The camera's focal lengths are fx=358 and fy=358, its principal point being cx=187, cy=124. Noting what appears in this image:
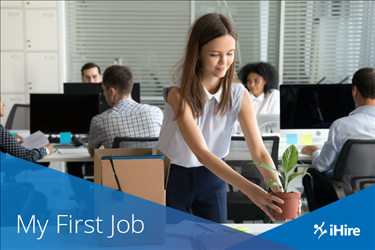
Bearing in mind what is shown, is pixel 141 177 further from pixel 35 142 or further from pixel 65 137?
pixel 65 137

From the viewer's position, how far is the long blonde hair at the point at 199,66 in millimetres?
1233

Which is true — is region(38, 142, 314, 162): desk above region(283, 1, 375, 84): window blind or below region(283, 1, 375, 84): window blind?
below

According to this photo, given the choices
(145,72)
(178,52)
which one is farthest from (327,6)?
(145,72)

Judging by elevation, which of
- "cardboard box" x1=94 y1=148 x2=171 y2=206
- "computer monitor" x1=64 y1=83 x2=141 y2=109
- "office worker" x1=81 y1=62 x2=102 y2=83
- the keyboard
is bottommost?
the keyboard

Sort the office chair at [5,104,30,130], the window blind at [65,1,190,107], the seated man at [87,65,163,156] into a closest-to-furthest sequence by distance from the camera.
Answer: the seated man at [87,65,163,156]
the office chair at [5,104,30,130]
the window blind at [65,1,190,107]

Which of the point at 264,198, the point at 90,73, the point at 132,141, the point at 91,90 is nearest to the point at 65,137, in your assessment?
the point at 91,90

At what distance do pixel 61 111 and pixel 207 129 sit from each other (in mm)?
1898

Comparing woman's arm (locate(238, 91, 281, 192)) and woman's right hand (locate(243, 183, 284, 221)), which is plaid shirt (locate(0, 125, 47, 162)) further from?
woman's right hand (locate(243, 183, 284, 221))

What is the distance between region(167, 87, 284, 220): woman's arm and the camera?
0.97 metres

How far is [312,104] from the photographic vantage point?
2744 mm

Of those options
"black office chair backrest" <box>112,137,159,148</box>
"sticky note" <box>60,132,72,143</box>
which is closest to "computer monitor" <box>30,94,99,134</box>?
"sticky note" <box>60,132,72,143</box>

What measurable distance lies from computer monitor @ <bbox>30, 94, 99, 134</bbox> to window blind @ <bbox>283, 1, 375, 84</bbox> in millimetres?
3238

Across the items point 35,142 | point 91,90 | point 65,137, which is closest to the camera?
point 35,142

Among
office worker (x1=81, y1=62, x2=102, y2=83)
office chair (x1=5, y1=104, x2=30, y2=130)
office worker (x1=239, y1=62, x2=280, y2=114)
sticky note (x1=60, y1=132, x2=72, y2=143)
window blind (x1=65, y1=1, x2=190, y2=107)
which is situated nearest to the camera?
sticky note (x1=60, y1=132, x2=72, y2=143)
